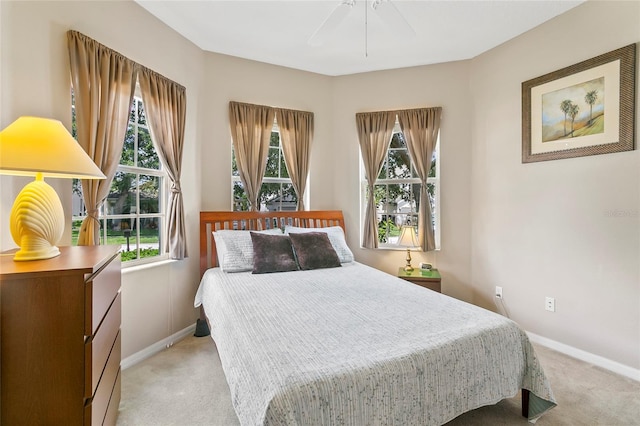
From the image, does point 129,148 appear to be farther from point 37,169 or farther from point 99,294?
point 99,294

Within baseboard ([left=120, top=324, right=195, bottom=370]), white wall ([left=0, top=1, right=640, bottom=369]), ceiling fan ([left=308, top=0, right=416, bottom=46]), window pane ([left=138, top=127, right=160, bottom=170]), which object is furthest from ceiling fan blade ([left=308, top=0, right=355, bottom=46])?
baseboard ([left=120, top=324, right=195, bottom=370])

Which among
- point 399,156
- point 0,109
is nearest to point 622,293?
point 399,156

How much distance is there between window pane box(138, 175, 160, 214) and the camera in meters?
2.68

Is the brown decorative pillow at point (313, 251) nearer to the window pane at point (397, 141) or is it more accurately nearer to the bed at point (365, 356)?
the bed at point (365, 356)

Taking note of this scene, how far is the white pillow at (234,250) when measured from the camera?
2.69 m

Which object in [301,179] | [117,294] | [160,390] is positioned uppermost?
[301,179]

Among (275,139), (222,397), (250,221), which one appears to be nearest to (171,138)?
(250,221)

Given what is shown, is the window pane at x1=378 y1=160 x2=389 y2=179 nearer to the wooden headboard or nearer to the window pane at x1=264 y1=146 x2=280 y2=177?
the wooden headboard

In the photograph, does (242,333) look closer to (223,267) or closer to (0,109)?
(223,267)

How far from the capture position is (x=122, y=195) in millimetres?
2516

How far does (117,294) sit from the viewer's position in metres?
1.70

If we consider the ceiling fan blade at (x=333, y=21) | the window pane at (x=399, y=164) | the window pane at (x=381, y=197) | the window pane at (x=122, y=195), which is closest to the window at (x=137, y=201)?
the window pane at (x=122, y=195)

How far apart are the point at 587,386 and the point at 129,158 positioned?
398cm

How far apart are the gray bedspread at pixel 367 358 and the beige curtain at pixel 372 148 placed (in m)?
1.59
